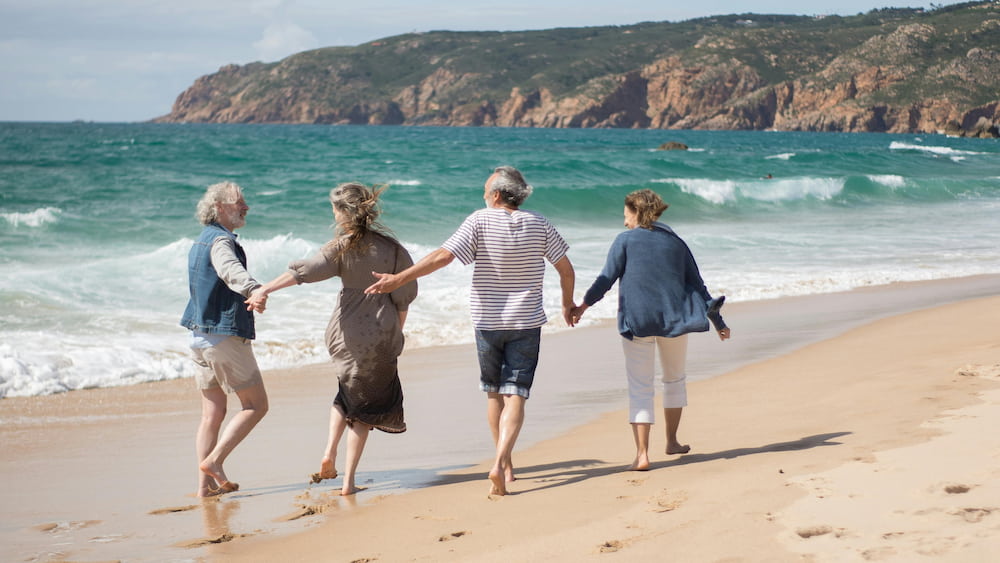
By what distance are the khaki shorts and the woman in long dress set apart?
1.28 feet

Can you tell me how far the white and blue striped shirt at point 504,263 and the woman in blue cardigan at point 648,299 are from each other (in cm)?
40

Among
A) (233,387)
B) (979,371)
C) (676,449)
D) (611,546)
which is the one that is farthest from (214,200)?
(979,371)

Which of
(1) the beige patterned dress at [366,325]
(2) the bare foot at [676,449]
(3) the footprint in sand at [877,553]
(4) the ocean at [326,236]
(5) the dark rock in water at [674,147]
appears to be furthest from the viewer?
(5) the dark rock in water at [674,147]

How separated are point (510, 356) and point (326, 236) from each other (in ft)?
52.2

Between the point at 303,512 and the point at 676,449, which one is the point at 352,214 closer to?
the point at 303,512

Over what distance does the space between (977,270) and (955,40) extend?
121904 millimetres

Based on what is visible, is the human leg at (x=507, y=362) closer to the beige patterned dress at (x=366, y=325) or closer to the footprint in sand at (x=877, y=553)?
the beige patterned dress at (x=366, y=325)

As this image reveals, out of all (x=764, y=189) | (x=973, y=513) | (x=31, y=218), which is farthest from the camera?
(x=764, y=189)

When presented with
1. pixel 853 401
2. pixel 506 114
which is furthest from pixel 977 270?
pixel 506 114

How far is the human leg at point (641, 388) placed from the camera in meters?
4.82

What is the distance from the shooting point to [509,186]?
4570mm

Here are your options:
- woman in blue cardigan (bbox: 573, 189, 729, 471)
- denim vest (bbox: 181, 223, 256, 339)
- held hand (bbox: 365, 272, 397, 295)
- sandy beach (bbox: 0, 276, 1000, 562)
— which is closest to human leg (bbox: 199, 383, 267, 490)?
sandy beach (bbox: 0, 276, 1000, 562)

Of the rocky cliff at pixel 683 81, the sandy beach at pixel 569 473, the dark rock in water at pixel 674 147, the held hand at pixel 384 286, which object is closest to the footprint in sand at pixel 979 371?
the sandy beach at pixel 569 473

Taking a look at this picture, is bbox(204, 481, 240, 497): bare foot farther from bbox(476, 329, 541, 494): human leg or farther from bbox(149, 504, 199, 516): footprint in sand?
bbox(476, 329, 541, 494): human leg
